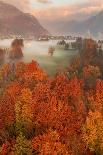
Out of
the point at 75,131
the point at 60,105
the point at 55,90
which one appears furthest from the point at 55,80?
the point at 75,131

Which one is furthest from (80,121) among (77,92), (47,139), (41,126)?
(77,92)

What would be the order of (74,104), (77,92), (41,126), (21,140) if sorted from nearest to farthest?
(21,140) < (41,126) < (74,104) < (77,92)

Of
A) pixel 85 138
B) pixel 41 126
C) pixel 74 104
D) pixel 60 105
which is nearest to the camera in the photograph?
pixel 85 138

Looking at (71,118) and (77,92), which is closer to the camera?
(71,118)

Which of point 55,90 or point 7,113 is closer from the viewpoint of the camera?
point 7,113

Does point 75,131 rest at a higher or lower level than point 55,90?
lower

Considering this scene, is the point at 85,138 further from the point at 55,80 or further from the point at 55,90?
the point at 55,80

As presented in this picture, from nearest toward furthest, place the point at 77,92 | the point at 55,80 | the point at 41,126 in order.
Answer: the point at 41,126
the point at 77,92
the point at 55,80

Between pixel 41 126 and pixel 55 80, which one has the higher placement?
pixel 55 80

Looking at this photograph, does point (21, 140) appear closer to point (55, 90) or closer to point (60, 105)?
point (60, 105)
